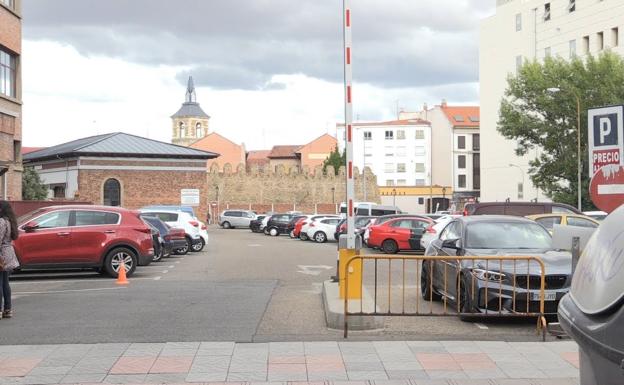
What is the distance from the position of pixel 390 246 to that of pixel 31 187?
29846mm

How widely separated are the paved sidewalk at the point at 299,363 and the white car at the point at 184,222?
20543mm

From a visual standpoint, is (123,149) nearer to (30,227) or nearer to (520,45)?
(520,45)

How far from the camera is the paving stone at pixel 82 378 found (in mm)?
7207

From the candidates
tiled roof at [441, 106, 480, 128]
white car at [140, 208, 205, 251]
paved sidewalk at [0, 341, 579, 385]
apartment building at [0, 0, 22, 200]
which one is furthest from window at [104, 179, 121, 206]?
tiled roof at [441, 106, 480, 128]

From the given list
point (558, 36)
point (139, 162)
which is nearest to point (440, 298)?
point (139, 162)

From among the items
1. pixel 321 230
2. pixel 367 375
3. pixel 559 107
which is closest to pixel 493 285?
pixel 367 375

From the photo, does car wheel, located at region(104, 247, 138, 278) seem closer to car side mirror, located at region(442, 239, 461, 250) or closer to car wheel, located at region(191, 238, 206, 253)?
car side mirror, located at region(442, 239, 461, 250)

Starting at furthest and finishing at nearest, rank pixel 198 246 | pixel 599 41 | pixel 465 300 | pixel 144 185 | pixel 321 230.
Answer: pixel 144 185 < pixel 599 41 < pixel 321 230 < pixel 198 246 < pixel 465 300

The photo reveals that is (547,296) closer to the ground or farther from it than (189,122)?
closer to the ground

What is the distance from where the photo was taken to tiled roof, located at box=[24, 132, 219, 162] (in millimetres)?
58531

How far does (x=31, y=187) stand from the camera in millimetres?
51250

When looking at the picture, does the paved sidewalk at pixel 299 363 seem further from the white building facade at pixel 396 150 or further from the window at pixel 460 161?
the white building facade at pixel 396 150

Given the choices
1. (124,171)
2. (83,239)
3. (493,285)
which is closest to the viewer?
(493,285)

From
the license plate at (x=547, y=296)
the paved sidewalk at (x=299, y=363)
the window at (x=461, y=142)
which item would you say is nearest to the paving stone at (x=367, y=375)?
the paved sidewalk at (x=299, y=363)
